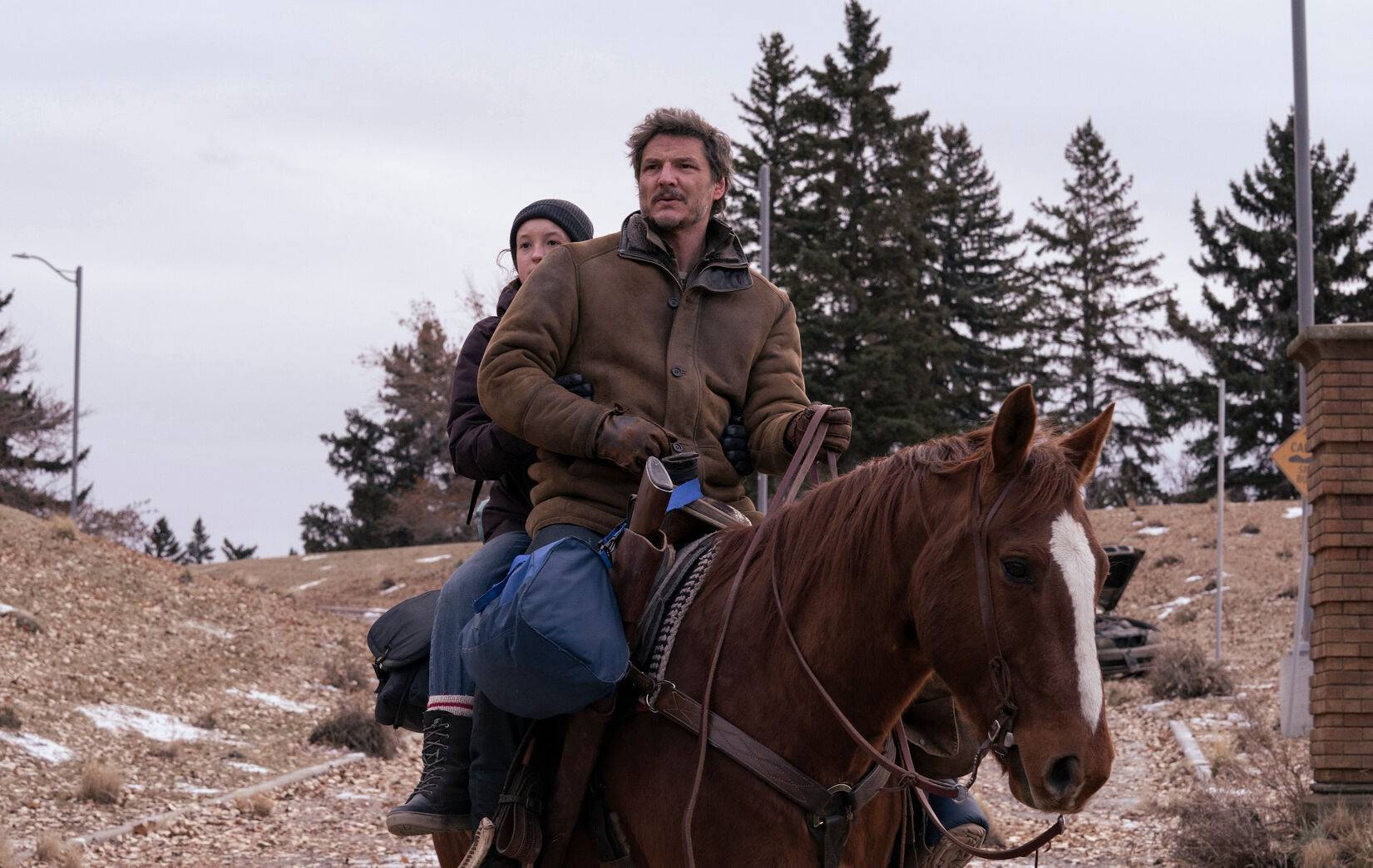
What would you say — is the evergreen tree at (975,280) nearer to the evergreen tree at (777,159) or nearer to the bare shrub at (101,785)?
the evergreen tree at (777,159)

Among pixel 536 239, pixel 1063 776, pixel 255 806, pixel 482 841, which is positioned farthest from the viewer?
pixel 255 806

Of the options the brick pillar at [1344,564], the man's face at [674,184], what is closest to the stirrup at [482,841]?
the man's face at [674,184]

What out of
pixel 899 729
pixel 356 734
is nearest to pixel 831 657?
pixel 899 729

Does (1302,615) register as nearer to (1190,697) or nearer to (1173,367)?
(1190,697)

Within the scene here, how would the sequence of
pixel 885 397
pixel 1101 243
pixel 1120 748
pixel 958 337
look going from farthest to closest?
1. pixel 1101 243
2. pixel 958 337
3. pixel 885 397
4. pixel 1120 748

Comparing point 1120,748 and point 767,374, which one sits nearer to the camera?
point 767,374

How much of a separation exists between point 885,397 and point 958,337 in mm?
11956

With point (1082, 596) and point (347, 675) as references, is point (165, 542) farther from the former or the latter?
point (1082, 596)

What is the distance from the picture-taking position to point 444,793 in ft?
13.0

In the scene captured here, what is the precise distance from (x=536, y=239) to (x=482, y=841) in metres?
2.91

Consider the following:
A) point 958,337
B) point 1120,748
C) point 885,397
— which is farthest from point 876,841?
point 958,337

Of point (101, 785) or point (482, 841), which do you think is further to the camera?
point (101, 785)

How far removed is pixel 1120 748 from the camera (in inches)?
→ 620

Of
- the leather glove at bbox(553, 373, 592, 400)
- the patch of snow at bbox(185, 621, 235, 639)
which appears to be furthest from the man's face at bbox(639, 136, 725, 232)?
the patch of snow at bbox(185, 621, 235, 639)
